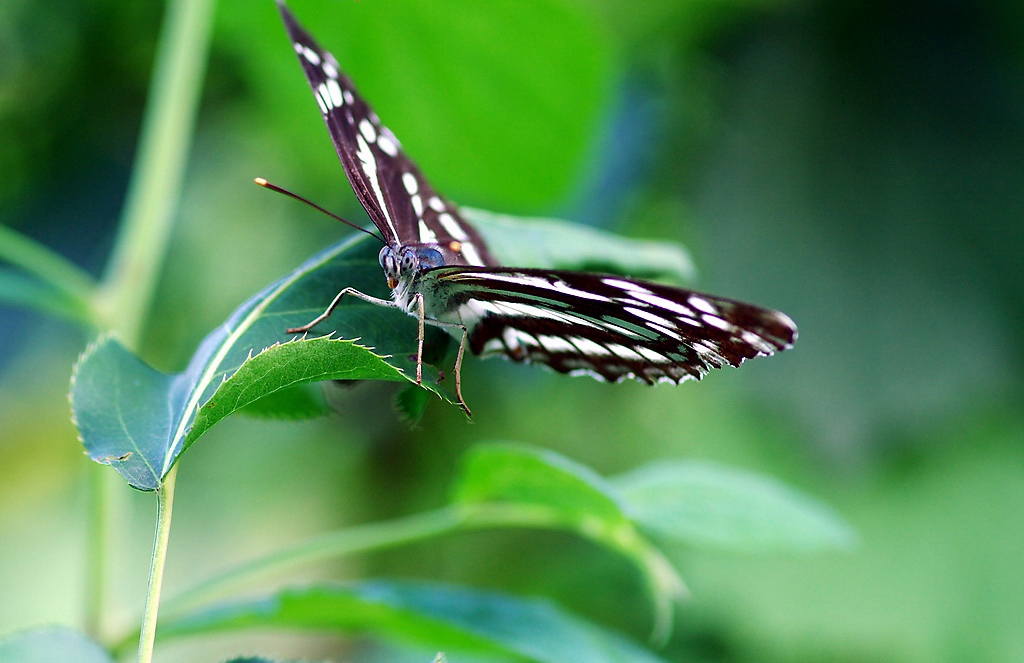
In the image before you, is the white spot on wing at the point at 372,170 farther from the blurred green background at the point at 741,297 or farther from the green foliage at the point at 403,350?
the blurred green background at the point at 741,297

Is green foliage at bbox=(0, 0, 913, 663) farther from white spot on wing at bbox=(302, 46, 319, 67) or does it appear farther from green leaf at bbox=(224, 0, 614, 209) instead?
white spot on wing at bbox=(302, 46, 319, 67)

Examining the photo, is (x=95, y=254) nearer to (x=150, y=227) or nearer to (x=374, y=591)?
(x=150, y=227)

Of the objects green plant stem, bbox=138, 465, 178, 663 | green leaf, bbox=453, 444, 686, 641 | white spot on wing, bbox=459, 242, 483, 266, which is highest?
white spot on wing, bbox=459, 242, 483, 266

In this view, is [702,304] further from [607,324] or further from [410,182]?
[410,182]

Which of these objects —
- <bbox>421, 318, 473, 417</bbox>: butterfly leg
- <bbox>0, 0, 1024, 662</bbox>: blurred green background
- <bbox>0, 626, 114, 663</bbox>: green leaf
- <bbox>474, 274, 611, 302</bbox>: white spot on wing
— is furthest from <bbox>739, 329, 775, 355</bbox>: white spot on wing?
<bbox>0, 0, 1024, 662</bbox>: blurred green background

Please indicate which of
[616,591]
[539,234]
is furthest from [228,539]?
[539,234]

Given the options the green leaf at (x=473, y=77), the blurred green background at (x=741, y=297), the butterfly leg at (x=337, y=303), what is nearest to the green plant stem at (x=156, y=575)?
the butterfly leg at (x=337, y=303)
